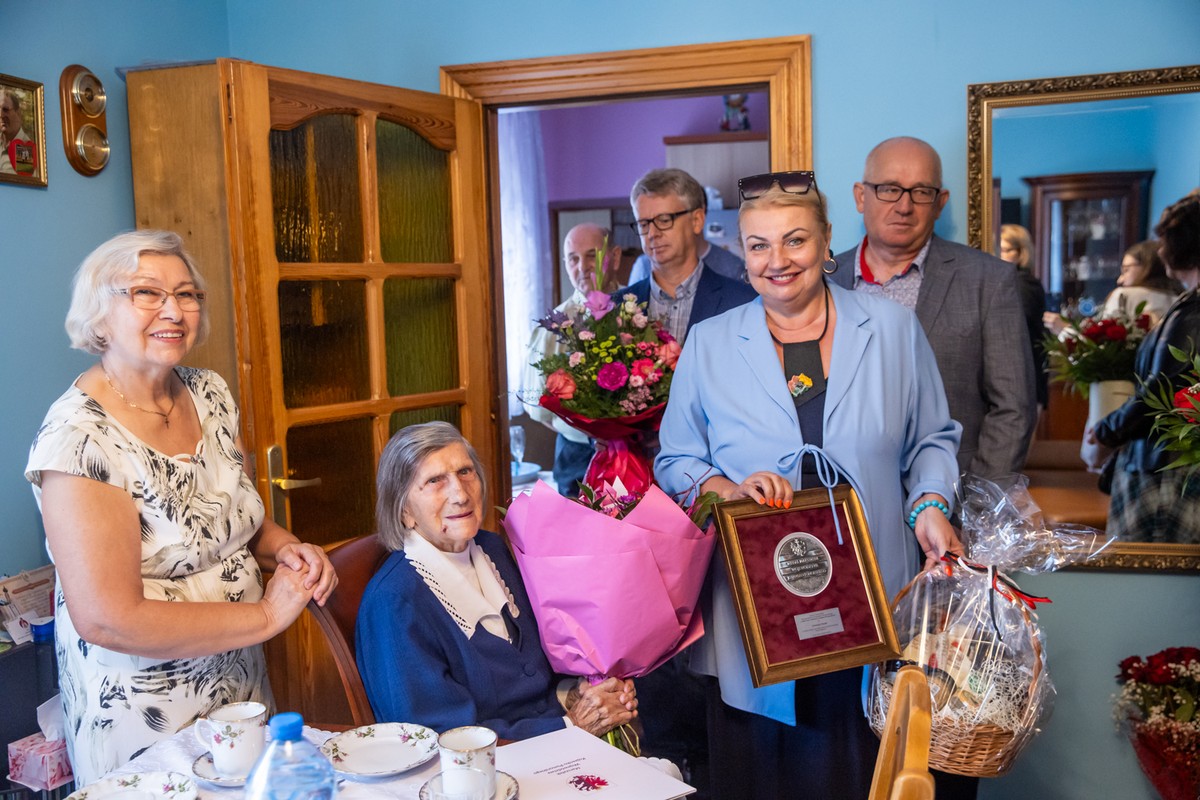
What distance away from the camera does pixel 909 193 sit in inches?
107

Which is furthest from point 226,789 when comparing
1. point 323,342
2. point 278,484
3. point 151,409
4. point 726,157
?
point 726,157

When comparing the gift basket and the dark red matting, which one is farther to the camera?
the dark red matting

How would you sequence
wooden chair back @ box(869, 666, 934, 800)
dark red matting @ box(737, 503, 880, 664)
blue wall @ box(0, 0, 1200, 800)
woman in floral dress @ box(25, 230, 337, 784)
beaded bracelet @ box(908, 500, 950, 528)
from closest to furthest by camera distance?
wooden chair back @ box(869, 666, 934, 800)
woman in floral dress @ box(25, 230, 337, 784)
dark red matting @ box(737, 503, 880, 664)
beaded bracelet @ box(908, 500, 950, 528)
blue wall @ box(0, 0, 1200, 800)

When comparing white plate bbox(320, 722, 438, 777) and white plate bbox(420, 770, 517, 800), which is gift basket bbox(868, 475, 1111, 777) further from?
white plate bbox(320, 722, 438, 777)

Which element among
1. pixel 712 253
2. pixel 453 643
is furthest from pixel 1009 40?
pixel 453 643

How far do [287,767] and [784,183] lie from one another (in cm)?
150

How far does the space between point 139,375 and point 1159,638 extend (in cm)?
279

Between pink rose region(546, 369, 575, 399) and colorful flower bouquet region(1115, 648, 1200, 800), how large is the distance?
1722 millimetres

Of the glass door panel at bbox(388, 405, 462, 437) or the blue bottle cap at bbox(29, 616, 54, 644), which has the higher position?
the glass door panel at bbox(388, 405, 462, 437)

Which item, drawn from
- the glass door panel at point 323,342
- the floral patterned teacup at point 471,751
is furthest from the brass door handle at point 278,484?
the floral patterned teacup at point 471,751

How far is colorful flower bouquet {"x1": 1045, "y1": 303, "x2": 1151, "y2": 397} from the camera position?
2941 millimetres

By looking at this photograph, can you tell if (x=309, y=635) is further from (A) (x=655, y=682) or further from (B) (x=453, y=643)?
(A) (x=655, y=682)

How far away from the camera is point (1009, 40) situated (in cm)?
302

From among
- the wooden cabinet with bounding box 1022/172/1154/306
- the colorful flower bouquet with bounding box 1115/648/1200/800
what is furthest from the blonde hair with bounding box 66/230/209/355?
the colorful flower bouquet with bounding box 1115/648/1200/800
